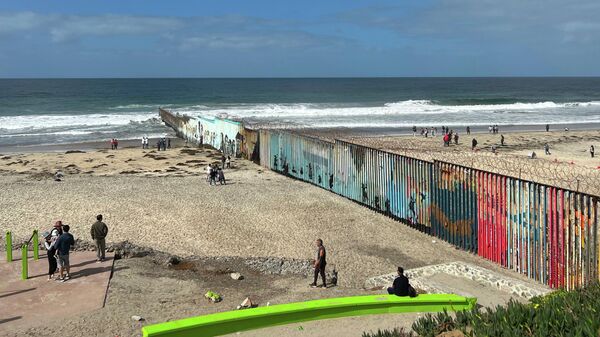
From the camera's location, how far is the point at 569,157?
34656 millimetres

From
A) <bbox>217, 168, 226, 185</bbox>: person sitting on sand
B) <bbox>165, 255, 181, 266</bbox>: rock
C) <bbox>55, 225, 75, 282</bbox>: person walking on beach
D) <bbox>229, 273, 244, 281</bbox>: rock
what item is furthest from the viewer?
<bbox>217, 168, 226, 185</bbox>: person sitting on sand

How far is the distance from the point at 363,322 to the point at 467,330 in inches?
112

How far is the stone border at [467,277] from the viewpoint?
40.3 feet

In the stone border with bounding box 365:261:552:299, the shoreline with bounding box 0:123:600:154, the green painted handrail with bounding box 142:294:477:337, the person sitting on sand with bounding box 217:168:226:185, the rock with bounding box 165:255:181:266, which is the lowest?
the stone border with bounding box 365:261:552:299

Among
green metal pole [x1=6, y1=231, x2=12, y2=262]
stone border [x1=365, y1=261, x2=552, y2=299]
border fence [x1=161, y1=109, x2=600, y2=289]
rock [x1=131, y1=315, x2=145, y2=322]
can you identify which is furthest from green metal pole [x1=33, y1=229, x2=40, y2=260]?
border fence [x1=161, y1=109, x2=600, y2=289]

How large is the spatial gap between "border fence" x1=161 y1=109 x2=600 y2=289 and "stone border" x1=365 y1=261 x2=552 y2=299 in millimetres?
1041

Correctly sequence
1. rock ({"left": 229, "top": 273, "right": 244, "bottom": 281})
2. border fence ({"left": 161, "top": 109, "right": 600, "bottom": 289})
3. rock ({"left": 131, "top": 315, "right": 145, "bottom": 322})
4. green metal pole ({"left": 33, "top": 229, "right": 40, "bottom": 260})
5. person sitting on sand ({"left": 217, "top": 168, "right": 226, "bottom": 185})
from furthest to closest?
1. person sitting on sand ({"left": 217, "top": 168, "right": 226, "bottom": 185})
2. green metal pole ({"left": 33, "top": 229, "right": 40, "bottom": 260})
3. rock ({"left": 229, "top": 273, "right": 244, "bottom": 281})
4. border fence ({"left": 161, "top": 109, "right": 600, "bottom": 289})
5. rock ({"left": 131, "top": 315, "right": 145, "bottom": 322})

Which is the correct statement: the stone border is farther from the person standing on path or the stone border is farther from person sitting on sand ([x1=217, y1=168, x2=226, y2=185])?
person sitting on sand ([x1=217, y1=168, x2=226, y2=185])

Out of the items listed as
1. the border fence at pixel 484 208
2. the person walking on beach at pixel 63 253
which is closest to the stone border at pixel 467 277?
the border fence at pixel 484 208

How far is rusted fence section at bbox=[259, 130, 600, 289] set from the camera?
13070 millimetres

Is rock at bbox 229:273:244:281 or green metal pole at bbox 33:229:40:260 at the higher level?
green metal pole at bbox 33:229:40:260

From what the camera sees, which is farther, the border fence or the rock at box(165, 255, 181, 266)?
the rock at box(165, 255, 181, 266)

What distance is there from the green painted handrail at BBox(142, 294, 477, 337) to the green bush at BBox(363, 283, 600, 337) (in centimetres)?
193

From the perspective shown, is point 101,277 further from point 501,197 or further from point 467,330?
point 501,197
